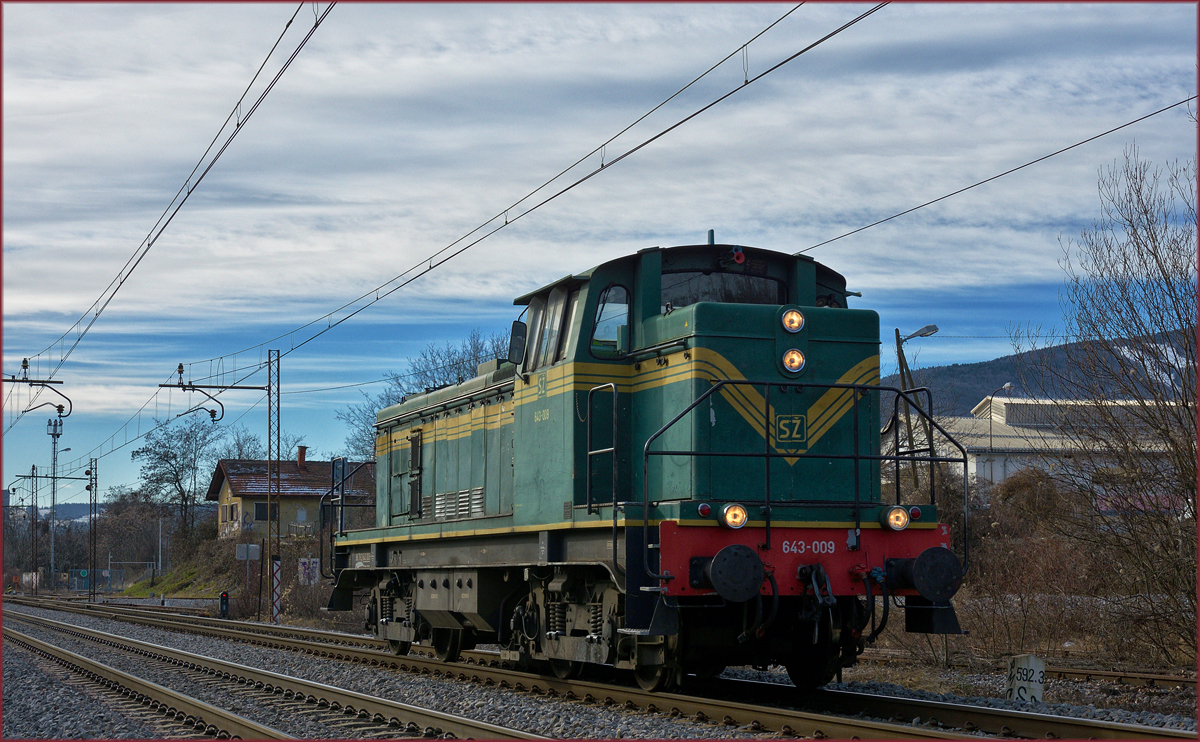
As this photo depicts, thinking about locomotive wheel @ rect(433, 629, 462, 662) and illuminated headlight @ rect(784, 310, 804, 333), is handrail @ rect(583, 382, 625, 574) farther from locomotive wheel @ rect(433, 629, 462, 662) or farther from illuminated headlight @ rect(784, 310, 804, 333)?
locomotive wheel @ rect(433, 629, 462, 662)

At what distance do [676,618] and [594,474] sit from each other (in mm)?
1789

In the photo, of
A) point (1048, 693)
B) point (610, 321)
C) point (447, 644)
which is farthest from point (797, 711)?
point (447, 644)

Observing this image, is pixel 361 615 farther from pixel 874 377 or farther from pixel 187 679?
pixel 874 377

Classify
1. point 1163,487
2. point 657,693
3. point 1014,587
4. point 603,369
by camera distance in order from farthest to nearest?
point 1014,587 < point 1163,487 < point 603,369 < point 657,693

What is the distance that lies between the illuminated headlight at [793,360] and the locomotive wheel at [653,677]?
110 inches

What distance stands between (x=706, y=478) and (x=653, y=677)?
193 cm

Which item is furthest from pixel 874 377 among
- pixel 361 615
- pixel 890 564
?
pixel 361 615

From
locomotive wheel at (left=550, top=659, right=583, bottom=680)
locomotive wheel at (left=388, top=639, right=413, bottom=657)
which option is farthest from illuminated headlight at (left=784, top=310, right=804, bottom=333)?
locomotive wheel at (left=388, top=639, right=413, bottom=657)

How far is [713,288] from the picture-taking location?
385 inches

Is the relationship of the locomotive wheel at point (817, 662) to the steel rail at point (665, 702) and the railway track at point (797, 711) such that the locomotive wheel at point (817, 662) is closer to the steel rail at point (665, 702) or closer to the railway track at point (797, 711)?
the railway track at point (797, 711)

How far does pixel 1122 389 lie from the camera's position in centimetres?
1288

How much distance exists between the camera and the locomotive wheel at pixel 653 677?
31.3 ft

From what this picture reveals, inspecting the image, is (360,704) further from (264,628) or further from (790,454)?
(264,628)

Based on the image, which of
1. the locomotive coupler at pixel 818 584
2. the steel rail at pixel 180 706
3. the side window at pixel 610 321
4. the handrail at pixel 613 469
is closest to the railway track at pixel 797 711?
the locomotive coupler at pixel 818 584
